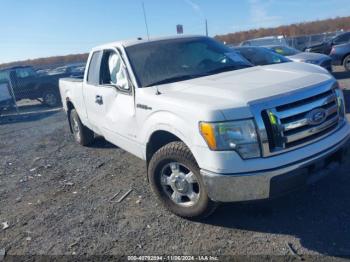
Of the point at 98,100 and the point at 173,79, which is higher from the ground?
the point at 173,79

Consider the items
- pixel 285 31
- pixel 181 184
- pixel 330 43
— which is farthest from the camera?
pixel 285 31

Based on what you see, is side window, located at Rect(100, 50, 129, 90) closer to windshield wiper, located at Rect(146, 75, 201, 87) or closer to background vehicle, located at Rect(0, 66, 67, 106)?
windshield wiper, located at Rect(146, 75, 201, 87)

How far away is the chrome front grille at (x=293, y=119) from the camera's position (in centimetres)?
290

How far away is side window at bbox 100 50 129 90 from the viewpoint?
4.25 metres

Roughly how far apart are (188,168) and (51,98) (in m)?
13.2

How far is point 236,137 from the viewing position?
2898 millimetres

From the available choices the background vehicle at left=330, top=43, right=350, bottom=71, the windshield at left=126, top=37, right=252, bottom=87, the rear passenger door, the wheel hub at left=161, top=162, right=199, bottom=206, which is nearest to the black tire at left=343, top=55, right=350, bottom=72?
the background vehicle at left=330, top=43, right=350, bottom=71

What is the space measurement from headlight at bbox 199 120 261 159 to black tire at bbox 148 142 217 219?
42 cm

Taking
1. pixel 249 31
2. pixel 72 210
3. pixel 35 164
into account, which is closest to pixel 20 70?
pixel 35 164

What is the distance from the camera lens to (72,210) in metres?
4.25

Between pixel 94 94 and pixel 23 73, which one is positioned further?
pixel 23 73

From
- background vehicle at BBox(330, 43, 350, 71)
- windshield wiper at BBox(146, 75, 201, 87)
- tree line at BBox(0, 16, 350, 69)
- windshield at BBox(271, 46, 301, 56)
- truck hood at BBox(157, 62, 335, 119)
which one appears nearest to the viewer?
truck hood at BBox(157, 62, 335, 119)

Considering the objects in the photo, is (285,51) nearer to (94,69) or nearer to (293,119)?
(94,69)

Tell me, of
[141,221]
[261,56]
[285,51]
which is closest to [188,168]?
[141,221]
